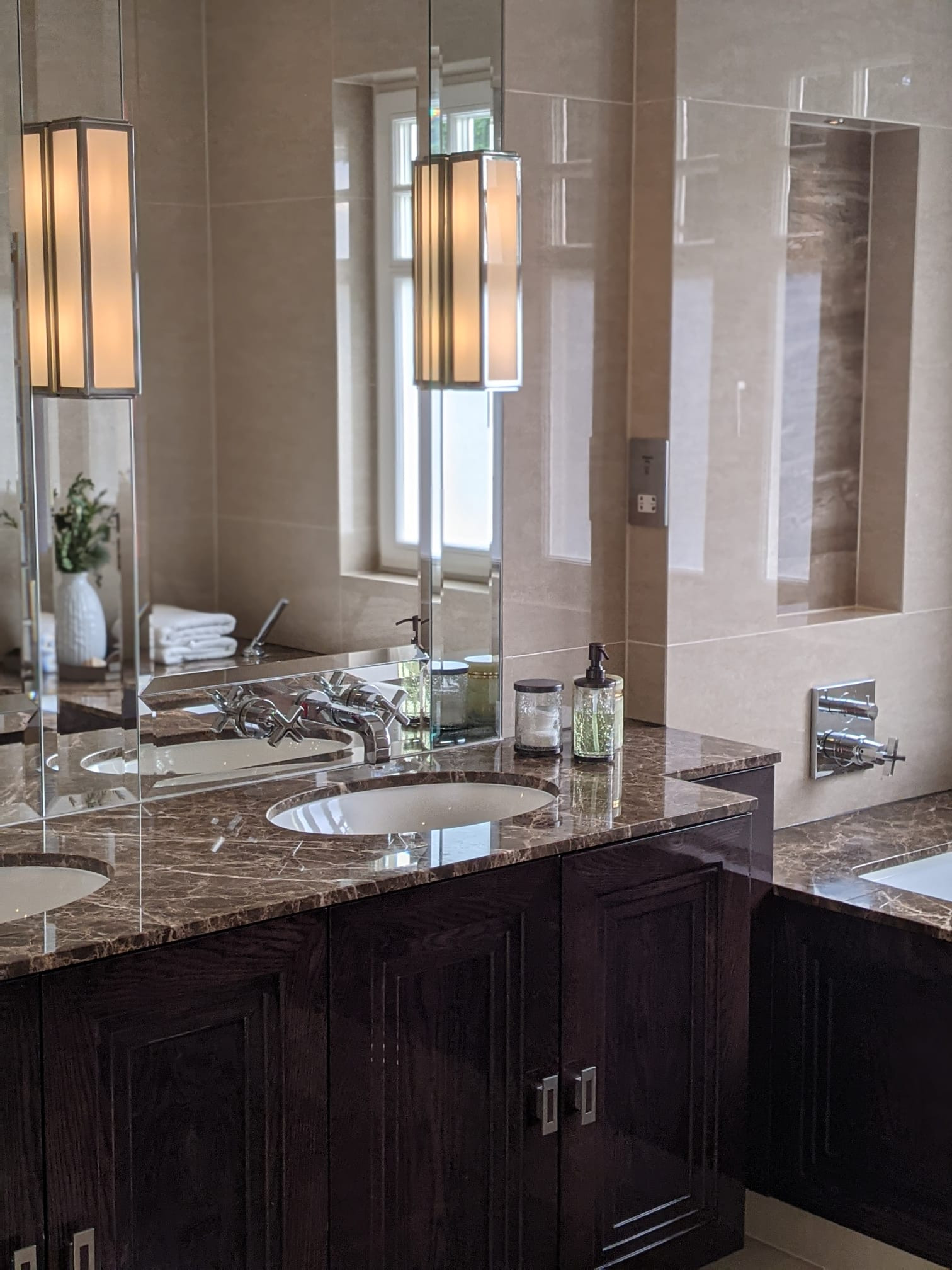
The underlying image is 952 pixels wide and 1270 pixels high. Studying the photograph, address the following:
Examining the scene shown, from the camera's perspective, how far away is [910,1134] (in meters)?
2.61

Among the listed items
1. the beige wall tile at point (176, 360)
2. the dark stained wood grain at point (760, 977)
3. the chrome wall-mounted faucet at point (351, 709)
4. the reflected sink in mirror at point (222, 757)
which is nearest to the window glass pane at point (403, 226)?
the beige wall tile at point (176, 360)

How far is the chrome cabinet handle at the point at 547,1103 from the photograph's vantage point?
7.41ft

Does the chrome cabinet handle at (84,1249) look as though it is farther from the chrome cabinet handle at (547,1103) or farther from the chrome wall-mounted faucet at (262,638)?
the chrome wall-mounted faucet at (262,638)

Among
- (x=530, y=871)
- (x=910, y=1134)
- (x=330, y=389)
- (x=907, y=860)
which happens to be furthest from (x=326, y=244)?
(x=910, y=1134)

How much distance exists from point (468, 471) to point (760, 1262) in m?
1.51

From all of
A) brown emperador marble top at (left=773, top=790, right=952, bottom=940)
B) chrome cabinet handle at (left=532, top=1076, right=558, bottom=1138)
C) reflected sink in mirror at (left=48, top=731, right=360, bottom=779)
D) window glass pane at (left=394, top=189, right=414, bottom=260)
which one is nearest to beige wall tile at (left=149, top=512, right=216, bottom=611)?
reflected sink in mirror at (left=48, top=731, right=360, bottom=779)

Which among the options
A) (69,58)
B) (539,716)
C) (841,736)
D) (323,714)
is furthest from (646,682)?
(69,58)

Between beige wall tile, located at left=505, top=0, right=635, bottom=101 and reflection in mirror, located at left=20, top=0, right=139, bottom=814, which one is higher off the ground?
beige wall tile, located at left=505, top=0, right=635, bottom=101

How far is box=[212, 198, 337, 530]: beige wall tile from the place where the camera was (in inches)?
94.7

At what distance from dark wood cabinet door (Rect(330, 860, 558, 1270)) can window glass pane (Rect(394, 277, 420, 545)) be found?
0.75 meters

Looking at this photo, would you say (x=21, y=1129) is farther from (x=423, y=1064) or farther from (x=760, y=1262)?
(x=760, y=1262)

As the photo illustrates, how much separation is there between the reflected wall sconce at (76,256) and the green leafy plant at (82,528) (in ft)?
0.49

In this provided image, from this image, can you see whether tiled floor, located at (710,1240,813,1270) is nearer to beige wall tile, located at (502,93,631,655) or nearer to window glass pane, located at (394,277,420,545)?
beige wall tile, located at (502,93,631,655)

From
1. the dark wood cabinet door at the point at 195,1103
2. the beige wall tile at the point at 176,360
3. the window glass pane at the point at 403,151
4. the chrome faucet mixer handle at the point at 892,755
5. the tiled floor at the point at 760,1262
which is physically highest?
the window glass pane at the point at 403,151
